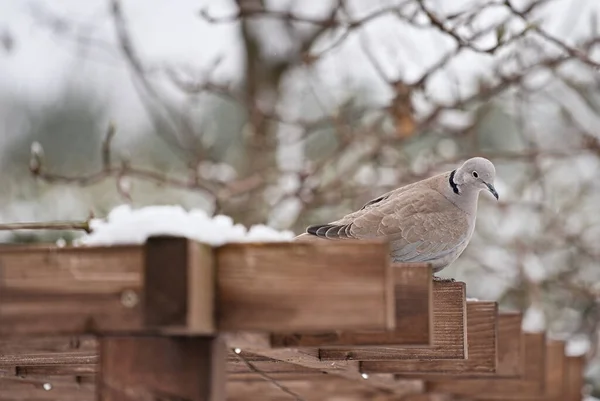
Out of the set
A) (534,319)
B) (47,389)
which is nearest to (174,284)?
(47,389)

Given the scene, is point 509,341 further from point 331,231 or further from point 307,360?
point 307,360

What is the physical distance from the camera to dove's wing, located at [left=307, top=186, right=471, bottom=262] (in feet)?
9.39

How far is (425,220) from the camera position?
118 inches

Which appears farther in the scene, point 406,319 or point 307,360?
point 307,360

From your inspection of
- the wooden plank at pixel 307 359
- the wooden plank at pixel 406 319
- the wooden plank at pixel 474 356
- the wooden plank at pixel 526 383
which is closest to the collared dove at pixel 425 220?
the wooden plank at pixel 474 356

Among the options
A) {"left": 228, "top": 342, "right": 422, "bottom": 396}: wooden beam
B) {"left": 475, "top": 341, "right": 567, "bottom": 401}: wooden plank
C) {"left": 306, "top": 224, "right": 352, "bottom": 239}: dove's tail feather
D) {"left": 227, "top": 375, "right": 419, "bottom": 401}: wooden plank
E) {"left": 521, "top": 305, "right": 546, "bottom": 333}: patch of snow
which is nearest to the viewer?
{"left": 228, "top": 342, "right": 422, "bottom": 396}: wooden beam

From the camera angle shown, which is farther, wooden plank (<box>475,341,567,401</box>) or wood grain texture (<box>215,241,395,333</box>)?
wooden plank (<box>475,341,567,401</box>)

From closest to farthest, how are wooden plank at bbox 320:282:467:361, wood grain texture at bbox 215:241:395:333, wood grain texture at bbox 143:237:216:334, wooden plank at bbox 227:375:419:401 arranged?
wood grain texture at bbox 143:237:216:334 < wood grain texture at bbox 215:241:395:333 < wooden plank at bbox 320:282:467:361 < wooden plank at bbox 227:375:419:401

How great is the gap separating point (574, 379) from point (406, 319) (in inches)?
135

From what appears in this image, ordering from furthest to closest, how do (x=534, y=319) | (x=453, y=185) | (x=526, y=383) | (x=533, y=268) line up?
1. (x=533, y=268)
2. (x=534, y=319)
3. (x=526, y=383)
4. (x=453, y=185)

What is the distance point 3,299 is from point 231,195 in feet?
11.9

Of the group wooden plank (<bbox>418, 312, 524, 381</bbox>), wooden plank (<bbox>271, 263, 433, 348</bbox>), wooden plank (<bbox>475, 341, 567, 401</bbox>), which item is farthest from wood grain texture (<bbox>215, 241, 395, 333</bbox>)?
wooden plank (<bbox>475, 341, 567, 401</bbox>)

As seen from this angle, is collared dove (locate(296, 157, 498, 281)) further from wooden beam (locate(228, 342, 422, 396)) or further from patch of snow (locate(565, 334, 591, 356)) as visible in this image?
patch of snow (locate(565, 334, 591, 356))

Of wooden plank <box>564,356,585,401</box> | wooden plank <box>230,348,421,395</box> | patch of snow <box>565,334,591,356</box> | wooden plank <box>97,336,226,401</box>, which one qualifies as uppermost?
patch of snow <box>565,334,591,356</box>
